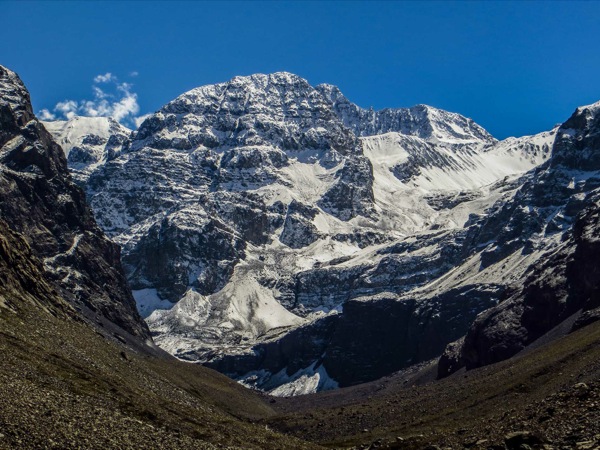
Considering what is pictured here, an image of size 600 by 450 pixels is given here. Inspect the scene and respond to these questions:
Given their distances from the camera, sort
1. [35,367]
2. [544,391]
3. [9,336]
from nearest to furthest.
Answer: [35,367] < [9,336] < [544,391]

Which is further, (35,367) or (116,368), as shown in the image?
(116,368)

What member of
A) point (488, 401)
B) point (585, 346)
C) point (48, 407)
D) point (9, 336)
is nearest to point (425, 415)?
point (488, 401)

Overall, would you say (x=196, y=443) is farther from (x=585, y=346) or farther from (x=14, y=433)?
(x=585, y=346)

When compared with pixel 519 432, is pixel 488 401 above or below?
above

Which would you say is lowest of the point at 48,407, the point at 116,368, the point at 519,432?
the point at 519,432

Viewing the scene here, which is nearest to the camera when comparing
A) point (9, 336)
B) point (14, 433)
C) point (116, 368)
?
point (14, 433)

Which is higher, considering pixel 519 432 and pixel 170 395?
pixel 170 395

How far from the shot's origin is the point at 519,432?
8912 centimetres

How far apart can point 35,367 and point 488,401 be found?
9641 centimetres

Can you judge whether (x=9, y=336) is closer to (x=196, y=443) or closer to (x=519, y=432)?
(x=196, y=443)

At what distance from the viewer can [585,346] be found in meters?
195

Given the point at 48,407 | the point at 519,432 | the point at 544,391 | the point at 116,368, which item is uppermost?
the point at 116,368

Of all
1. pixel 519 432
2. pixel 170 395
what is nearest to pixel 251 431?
pixel 170 395

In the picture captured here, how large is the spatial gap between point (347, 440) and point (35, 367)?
273ft
